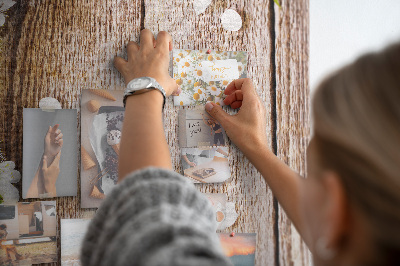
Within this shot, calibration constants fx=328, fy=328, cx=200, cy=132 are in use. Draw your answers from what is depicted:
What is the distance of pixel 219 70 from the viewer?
826 millimetres

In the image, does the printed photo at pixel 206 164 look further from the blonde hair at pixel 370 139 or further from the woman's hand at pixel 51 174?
the blonde hair at pixel 370 139

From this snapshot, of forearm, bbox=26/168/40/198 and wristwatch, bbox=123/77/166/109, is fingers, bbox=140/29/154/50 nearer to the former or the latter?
wristwatch, bbox=123/77/166/109

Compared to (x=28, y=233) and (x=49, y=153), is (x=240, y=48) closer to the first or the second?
(x=49, y=153)

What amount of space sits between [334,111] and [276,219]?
533 mm

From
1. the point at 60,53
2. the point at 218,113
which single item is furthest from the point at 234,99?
the point at 60,53

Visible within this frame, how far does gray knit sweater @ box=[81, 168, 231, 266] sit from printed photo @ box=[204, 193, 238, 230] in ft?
0.97

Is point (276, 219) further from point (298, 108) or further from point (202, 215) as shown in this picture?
point (202, 215)

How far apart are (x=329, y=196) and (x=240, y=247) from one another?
0.49 meters

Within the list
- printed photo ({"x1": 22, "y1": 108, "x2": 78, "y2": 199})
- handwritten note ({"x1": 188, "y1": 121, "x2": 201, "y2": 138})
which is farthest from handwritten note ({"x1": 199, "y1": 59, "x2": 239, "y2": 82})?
printed photo ({"x1": 22, "y1": 108, "x2": 78, "y2": 199})

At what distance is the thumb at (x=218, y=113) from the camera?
80 cm

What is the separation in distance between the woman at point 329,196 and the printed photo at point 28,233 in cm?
28

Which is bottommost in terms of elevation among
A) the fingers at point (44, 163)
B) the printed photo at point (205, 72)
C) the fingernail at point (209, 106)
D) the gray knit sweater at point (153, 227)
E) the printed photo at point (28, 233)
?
the printed photo at point (28, 233)

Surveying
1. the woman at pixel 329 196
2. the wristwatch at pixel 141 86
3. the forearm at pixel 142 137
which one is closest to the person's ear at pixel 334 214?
the woman at pixel 329 196

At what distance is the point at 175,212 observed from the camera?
0.44 metres
